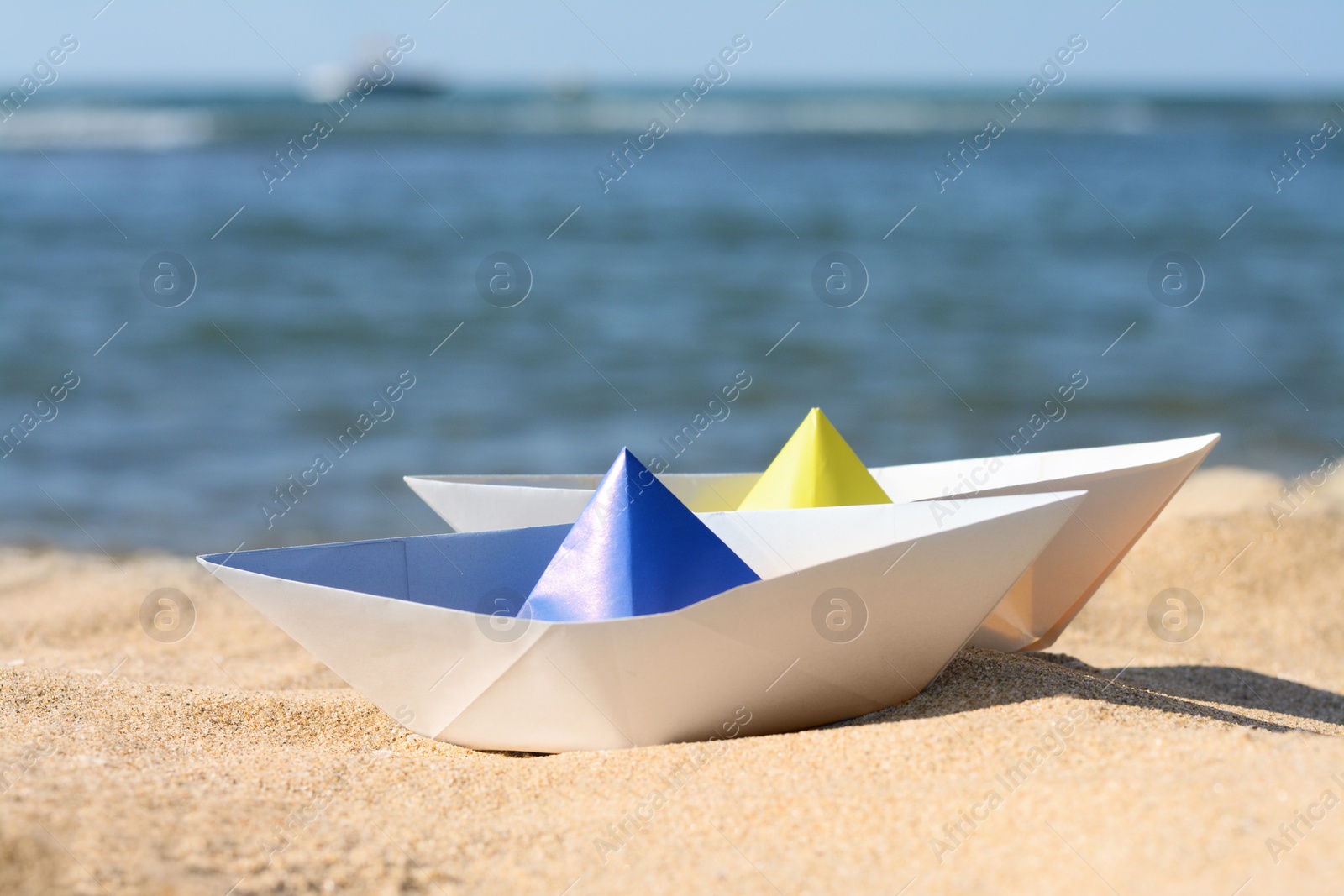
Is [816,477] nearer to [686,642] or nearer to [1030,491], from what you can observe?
[1030,491]

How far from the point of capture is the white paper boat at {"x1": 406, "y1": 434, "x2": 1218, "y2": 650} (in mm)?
3154

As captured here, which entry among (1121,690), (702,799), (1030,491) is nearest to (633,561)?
(702,799)

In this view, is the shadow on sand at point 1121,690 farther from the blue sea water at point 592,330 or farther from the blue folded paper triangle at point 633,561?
the blue sea water at point 592,330

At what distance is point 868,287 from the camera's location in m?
13.2

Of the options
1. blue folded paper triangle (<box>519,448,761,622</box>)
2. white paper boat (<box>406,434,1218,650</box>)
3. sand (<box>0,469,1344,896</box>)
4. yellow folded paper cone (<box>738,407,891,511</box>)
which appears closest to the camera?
sand (<box>0,469,1344,896</box>)

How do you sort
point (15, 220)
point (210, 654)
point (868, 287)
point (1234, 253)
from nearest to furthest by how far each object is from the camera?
point (210, 654), point (868, 287), point (1234, 253), point (15, 220)

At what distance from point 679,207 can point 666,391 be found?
10836mm

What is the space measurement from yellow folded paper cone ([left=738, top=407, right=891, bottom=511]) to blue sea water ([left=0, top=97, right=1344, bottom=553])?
3.77 m

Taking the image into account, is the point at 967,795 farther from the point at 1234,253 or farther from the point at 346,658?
the point at 1234,253

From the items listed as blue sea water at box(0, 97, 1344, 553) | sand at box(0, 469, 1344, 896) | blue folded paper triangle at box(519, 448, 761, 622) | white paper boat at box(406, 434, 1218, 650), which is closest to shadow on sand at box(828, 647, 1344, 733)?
sand at box(0, 469, 1344, 896)

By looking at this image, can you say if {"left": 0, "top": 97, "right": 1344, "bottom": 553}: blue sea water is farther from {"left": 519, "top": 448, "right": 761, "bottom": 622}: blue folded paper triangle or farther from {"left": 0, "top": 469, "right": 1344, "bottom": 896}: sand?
{"left": 519, "top": 448, "right": 761, "bottom": 622}: blue folded paper triangle

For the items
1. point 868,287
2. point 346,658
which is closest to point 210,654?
point 346,658

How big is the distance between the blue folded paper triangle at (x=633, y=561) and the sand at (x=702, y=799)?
13.8 inches

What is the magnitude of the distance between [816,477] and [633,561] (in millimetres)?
754
